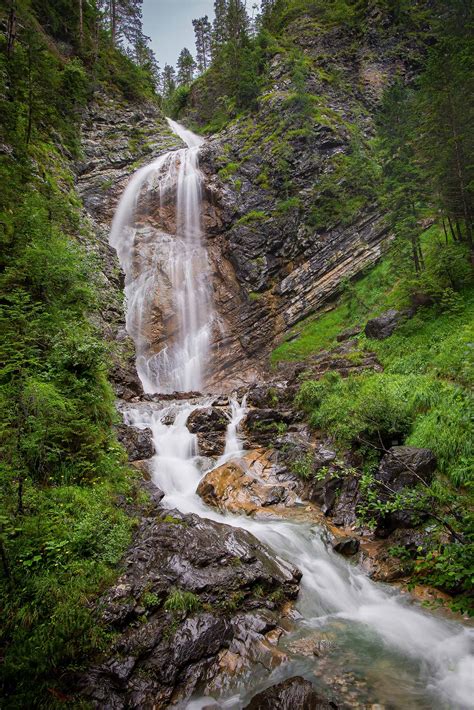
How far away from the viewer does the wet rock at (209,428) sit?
13.0m

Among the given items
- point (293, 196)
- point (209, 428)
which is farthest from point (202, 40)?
point (209, 428)

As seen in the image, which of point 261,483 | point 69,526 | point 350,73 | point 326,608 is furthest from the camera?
point 350,73

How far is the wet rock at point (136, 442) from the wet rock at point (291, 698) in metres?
8.07

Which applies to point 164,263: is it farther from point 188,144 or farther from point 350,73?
point 350,73

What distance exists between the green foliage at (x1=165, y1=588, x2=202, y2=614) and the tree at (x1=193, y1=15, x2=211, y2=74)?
74154 mm

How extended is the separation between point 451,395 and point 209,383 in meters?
15.6

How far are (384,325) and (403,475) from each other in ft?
33.9

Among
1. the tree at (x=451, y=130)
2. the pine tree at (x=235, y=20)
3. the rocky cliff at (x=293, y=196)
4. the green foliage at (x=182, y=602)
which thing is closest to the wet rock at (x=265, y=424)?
the green foliage at (x=182, y=602)

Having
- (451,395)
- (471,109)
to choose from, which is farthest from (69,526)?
(471,109)

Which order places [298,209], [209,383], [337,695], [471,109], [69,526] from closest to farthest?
[337,695] < [69,526] < [471,109] < [209,383] < [298,209]

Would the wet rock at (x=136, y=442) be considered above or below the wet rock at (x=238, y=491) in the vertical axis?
above

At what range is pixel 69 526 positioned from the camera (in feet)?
17.1

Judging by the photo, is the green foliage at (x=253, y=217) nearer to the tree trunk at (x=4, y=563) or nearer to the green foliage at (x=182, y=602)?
the green foliage at (x=182, y=602)

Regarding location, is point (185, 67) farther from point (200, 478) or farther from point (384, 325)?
point (200, 478)
